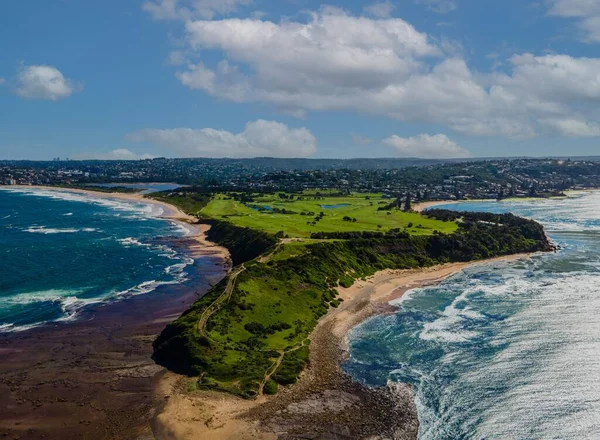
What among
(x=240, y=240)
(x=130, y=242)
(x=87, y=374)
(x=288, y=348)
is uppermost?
(x=240, y=240)

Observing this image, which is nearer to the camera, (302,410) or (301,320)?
(302,410)

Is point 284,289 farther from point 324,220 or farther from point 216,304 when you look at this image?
point 324,220

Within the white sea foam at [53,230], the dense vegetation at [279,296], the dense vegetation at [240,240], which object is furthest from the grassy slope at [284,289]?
the white sea foam at [53,230]

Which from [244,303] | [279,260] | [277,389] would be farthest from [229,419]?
[279,260]

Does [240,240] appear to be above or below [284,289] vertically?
above

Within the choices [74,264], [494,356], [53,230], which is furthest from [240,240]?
[494,356]

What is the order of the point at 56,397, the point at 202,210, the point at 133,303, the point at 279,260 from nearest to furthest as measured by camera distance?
the point at 56,397
the point at 133,303
the point at 279,260
the point at 202,210

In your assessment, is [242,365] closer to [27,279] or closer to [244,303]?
[244,303]
